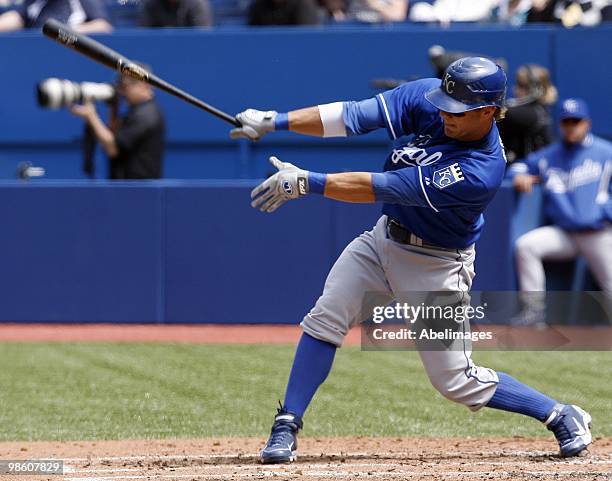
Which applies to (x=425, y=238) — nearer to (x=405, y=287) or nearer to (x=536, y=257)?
(x=405, y=287)

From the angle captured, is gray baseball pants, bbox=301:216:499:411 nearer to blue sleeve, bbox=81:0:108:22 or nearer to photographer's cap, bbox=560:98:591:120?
photographer's cap, bbox=560:98:591:120

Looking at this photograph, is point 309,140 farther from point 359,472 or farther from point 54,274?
point 359,472

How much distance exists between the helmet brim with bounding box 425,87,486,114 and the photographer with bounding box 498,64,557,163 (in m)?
5.02

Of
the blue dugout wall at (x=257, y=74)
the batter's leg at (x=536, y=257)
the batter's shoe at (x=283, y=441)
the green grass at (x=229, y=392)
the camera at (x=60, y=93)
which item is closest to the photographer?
the batter's shoe at (x=283, y=441)

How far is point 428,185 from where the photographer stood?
475cm

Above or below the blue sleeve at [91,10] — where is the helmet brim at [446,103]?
above

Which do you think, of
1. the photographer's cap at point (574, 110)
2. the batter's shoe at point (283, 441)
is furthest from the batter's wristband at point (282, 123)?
the photographer's cap at point (574, 110)

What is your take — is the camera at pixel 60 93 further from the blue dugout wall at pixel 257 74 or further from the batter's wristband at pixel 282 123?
the batter's wristband at pixel 282 123

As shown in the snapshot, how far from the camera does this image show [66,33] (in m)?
5.88

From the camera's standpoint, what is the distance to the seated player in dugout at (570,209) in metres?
9.36

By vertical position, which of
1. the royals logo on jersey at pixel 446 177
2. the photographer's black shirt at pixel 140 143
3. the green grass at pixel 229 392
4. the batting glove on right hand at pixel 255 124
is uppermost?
the batting glove on right hand at pixel 255 124

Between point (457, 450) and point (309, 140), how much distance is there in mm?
6142

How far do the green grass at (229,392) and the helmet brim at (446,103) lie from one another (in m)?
1.89

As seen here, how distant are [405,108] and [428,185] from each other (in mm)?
529
